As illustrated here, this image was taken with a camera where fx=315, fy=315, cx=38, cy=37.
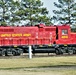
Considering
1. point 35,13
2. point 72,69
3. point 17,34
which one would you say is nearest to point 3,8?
point 35,13

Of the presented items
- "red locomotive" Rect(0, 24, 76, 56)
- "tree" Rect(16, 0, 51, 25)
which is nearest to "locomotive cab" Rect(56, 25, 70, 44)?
"red locomotive" Rect(0, 24, 76, 56)

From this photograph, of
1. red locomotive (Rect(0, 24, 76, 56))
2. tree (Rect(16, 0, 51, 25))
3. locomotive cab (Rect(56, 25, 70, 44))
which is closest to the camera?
red locomotive (Rect(0, 24, 76, 56))

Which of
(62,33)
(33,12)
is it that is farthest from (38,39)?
(33,12)

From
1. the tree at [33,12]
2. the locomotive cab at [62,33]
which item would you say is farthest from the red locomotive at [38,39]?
the tree at [33,12]

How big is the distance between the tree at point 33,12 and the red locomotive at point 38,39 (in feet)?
85.2

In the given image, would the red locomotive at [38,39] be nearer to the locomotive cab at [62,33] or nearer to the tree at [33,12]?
the locomotive cab at [62,33]

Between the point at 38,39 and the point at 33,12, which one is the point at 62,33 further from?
the point at 33,12

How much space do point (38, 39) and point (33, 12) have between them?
1074 inches

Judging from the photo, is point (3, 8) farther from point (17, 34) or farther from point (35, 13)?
point (17, 34)

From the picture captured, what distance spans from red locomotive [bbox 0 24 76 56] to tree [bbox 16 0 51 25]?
25969 mm

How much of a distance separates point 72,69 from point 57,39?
64.1 ft

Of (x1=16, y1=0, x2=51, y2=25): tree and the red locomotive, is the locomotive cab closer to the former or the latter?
the red locomotive

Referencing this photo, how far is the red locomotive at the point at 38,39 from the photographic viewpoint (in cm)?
3378

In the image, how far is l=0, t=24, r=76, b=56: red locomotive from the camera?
33.8 meters
